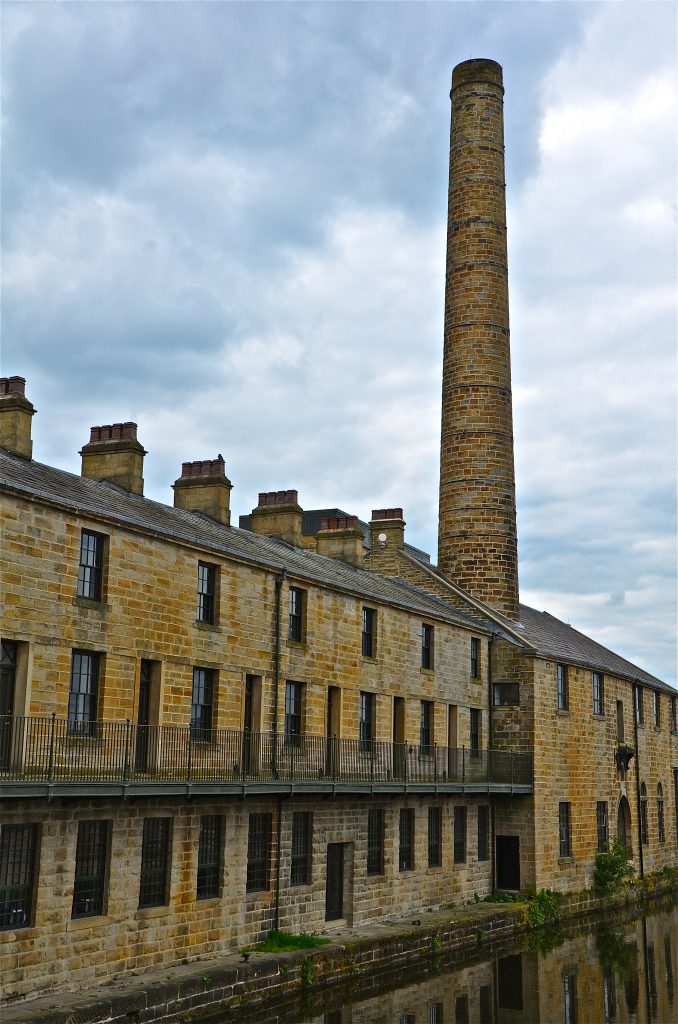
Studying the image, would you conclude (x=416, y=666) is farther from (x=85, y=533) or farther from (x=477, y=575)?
(x=85, y=533)

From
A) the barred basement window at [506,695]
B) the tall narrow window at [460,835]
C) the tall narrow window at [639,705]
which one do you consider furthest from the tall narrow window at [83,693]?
the tall narrow window at [639,705]

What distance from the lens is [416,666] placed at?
2952cm

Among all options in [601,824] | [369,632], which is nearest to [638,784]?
[601,824]

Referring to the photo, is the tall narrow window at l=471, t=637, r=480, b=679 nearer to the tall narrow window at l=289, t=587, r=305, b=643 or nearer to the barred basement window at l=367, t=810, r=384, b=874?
the barred basement window at l=367, t=810, r=384, b=874

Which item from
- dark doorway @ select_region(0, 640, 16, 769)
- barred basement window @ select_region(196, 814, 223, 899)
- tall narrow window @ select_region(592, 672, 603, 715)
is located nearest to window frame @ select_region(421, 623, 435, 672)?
tall narrow window @ select_region(592, 672, 603, 715)

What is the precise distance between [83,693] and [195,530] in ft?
18.4

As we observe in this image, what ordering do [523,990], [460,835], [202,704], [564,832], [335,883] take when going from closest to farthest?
[202,704], [523,990], [335,883], [460,835], [564,832]

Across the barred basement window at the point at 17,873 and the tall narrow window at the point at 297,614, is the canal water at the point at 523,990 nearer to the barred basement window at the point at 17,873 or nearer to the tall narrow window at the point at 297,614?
the barred basement window at the point at 17,873

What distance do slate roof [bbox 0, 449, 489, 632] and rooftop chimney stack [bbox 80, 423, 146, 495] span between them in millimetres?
251

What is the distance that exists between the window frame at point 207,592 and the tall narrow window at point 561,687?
15.8 m

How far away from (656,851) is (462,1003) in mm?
22390

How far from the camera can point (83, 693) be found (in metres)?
18.8

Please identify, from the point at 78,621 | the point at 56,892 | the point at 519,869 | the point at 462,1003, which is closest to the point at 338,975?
the point at 462,1003

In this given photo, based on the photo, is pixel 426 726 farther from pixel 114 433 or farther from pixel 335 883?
pixel 114 433
